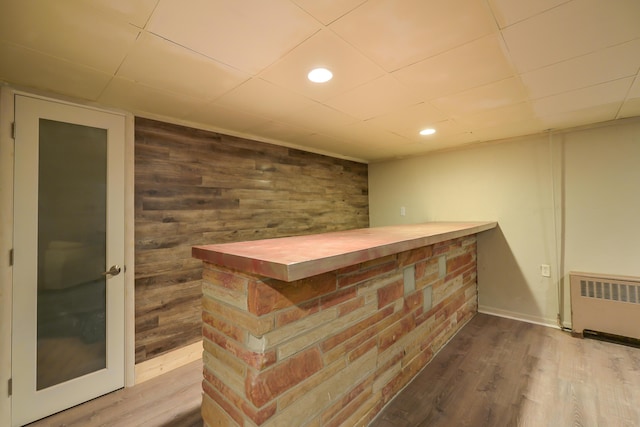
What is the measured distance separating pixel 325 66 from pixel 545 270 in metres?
3.36

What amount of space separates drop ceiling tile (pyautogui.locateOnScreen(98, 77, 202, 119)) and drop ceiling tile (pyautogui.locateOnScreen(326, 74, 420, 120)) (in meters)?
1.17

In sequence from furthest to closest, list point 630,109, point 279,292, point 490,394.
A: point 630,109, point 490,394, point 279,292

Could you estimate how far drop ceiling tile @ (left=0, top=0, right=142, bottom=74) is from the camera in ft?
3.93

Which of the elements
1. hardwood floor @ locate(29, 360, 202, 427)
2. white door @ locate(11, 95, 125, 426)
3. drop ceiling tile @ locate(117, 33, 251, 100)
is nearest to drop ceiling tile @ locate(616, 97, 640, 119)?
drop ceiling tile @ locate(117, 33, 251, 100)

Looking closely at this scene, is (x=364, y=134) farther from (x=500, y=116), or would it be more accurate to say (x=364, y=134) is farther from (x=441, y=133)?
(x=500, y=116)

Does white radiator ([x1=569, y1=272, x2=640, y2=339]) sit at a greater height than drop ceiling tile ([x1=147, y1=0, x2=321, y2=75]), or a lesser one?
lesser

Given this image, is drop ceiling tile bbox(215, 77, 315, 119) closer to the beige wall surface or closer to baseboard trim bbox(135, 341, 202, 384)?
baseboard trim bbox(135, 341, 202, 384)

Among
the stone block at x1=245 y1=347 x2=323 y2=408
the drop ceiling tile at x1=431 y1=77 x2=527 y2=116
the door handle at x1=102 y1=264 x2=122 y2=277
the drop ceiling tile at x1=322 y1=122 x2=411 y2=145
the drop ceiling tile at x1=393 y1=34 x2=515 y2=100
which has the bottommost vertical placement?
the stone block at x1=245 y1=347 x2=323 y2=408

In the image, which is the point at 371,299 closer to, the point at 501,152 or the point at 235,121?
the point at 235,121

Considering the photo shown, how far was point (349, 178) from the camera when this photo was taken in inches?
177

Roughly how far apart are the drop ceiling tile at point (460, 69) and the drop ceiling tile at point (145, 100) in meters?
1.63

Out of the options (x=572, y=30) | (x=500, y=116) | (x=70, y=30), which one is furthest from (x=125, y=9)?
(x=500, y=116)

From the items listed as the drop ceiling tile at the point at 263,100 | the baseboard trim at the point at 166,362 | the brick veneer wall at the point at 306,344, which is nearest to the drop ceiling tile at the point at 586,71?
the brick veneer wall at the point at 306,344

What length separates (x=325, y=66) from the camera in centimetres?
168
